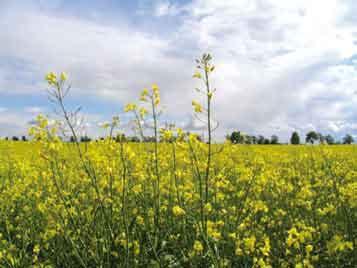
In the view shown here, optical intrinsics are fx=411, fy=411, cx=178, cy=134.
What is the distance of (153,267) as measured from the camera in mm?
3555

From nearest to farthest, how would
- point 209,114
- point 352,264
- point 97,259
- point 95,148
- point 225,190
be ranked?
point 209,114
point 97,259
point 352,264
point 95,148
point 225,190

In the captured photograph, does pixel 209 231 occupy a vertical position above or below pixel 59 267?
above

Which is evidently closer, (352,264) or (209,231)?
(209,231)

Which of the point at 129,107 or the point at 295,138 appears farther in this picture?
the point at 295,138

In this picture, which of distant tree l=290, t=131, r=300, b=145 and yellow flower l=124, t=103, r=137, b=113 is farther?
distant tree l=290, t=131, r=300, b=145

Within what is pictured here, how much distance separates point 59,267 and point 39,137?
142 centimetres

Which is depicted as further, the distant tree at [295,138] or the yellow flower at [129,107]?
the distant tree at [295,138]

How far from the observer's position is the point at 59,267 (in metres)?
4.15

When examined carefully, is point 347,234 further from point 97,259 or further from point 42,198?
point 42,198

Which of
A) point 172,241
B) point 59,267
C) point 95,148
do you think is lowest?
point 59,267

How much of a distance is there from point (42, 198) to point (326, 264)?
4.21 meters

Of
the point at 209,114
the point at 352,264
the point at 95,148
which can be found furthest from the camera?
the point at 95,148

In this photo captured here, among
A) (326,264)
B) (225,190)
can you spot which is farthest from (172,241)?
(225,190)

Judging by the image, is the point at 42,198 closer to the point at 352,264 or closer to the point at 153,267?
the point at 153,267
